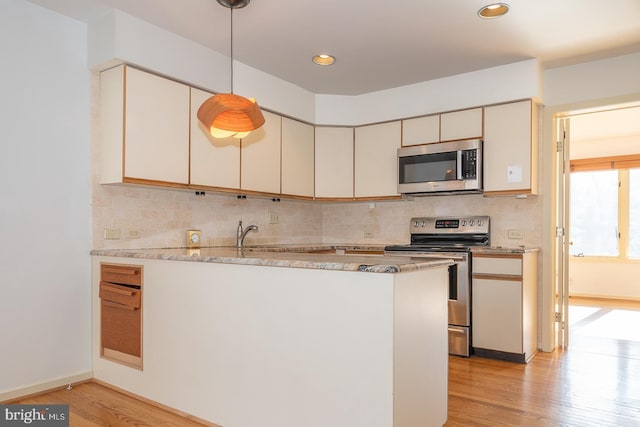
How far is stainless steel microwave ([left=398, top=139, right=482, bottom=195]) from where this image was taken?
3889mm

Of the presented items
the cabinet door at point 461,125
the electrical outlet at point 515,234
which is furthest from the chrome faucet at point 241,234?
the electrical outlet at point 515,234

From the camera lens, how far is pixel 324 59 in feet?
12.0

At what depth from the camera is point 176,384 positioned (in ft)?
8.17

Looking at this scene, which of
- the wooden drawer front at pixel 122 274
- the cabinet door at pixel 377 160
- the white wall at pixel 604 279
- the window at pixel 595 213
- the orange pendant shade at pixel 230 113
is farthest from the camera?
the window at pixel 595 213

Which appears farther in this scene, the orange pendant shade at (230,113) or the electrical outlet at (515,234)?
the electrical outlet at (515,234)

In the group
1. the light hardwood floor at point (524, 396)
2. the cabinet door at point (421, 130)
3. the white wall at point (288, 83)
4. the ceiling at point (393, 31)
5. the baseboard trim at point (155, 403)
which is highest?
the ceiling at point (393, 31)

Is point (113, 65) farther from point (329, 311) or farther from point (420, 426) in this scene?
point (420, 426)

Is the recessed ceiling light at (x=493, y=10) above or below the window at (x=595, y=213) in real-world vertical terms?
above

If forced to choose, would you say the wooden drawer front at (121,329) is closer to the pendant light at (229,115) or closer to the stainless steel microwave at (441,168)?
the pendant light at (229,115)

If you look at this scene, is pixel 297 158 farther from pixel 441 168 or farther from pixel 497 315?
pixel 497 315

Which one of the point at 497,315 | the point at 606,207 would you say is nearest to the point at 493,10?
the point at 497,315

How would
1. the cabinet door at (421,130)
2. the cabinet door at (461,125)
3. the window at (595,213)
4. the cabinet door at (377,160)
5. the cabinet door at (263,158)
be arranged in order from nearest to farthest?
the cabinet door at (263,158)
the cabinet door at (461,125)
the cabinet door at (421,130)
the cabinet door at (377,160)
the window at (595,213)

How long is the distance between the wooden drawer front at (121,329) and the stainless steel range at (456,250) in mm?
2193

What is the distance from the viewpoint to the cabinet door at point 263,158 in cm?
381
